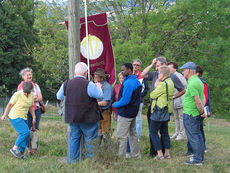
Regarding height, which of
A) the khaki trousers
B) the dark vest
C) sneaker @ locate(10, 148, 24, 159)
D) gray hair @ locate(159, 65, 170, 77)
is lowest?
sneaker @ locate(10, 148, 24, 159)

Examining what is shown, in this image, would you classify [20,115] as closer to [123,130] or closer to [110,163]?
[123,130]

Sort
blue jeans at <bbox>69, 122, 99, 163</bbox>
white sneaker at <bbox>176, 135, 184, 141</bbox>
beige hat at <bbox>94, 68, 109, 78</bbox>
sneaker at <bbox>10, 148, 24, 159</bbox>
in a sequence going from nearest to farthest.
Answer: blue jeans at <bbox>69, 122, 99, 163</bbox> < beige hat at <bbox>94, 68, 109, 78</bbox> < sneaker at <bbox>10, 148, 24, 159</bbox> < white sneaker at <bbox>176, 135, 184, 141</bbox>

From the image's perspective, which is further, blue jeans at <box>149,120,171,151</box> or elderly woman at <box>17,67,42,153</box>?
elderly woman at <box>17,67,42,153</box>

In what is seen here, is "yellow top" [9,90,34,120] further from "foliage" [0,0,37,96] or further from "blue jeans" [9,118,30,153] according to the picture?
"foliage" [0,0,37,96]

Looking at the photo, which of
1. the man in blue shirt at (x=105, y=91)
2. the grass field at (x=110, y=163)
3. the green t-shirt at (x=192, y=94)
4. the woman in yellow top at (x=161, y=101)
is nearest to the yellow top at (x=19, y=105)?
the grass field at (x=110, y=163)

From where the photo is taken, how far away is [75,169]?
17.2 feet

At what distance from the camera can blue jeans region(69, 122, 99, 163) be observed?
572 centimetres

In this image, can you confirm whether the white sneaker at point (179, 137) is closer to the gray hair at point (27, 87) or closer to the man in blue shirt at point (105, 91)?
the man in blue shirt at point (105, 91)

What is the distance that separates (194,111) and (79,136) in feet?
7.16

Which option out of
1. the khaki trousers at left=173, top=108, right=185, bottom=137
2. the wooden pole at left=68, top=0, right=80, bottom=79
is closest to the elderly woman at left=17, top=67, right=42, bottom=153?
the wooden pole at left=68, top=0, right=80, bottom=79

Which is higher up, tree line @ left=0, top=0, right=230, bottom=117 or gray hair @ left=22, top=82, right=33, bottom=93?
tree line @ left=0, top=0, right=230, bottom=117

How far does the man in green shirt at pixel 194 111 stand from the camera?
5883mm

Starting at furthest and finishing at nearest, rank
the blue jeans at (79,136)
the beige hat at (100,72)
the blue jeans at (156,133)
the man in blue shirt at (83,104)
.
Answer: the beige hat at (100,72) → the blue jeans at (156,133) → the blue jeans at (79,136) → the man in blue shirt at (83,104)

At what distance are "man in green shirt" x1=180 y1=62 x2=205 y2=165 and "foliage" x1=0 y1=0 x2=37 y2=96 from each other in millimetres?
25416
